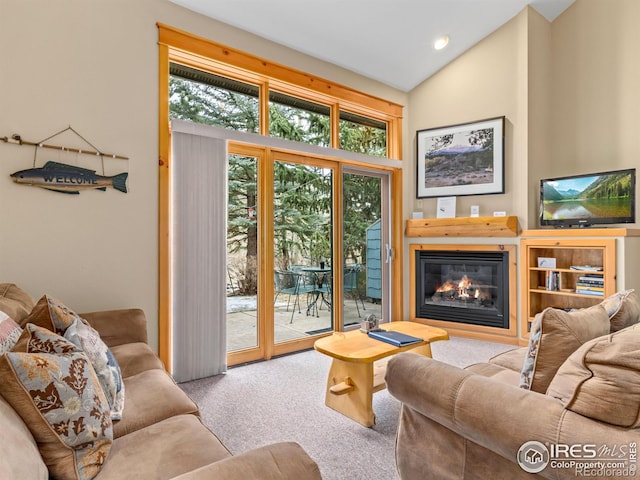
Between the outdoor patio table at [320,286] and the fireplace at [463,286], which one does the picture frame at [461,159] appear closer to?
the fireplace at [463,286]

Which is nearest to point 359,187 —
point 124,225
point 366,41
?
point 366,41

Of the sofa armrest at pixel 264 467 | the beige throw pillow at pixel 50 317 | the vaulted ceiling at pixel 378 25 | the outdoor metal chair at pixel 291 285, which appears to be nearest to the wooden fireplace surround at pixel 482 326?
the outdoor metal chair at pixel 291 285

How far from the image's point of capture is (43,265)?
241cm

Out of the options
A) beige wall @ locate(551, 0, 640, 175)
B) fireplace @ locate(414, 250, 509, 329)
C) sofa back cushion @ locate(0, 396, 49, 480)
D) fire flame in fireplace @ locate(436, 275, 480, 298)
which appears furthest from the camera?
fire flame in fireplace @ locate(436, 275, 480, 298)

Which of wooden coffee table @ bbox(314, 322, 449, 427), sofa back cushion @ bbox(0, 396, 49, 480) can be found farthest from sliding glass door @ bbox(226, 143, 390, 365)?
sofa back cushion @ bbox(0, 396, 49, 480)

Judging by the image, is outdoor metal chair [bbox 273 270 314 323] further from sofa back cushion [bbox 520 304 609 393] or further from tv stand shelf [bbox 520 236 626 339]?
sofa back cushion [bbox 520 304 609 393]

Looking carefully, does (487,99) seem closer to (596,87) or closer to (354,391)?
(596,87)

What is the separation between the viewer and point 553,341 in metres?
1.37

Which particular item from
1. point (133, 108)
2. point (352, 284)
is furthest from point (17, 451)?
point (352, 284)

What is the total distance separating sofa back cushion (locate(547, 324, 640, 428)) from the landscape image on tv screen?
302 cm

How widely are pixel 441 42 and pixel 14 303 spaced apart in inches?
174

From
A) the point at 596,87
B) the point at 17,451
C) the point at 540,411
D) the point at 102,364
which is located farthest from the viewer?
the point at 596,87

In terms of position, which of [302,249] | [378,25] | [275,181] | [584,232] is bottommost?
[302,249]

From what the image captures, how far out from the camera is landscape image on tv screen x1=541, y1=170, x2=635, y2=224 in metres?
3.50
